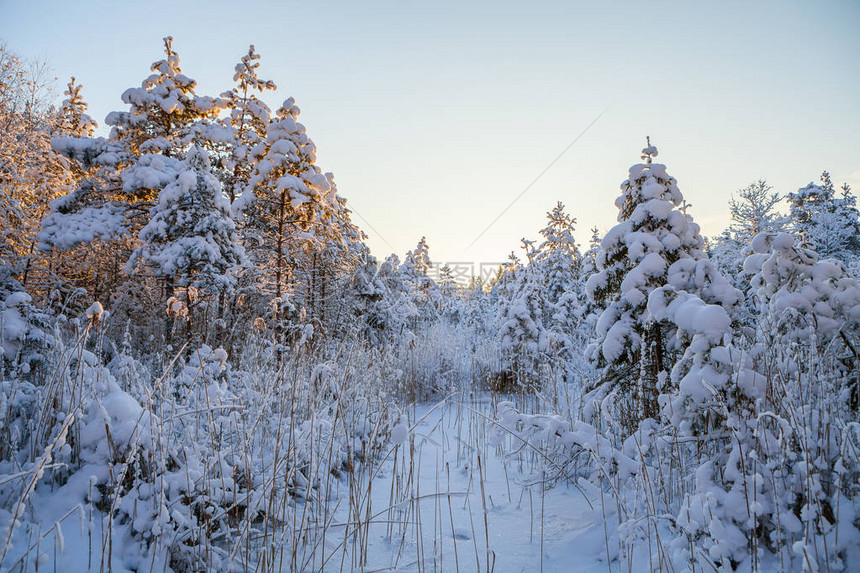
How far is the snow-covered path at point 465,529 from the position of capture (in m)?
2.46

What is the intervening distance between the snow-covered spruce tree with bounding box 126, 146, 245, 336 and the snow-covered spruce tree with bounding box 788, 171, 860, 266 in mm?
21012

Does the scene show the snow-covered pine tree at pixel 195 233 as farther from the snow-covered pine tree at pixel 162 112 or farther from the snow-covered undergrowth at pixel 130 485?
the snow-covered undergrowth at pixel 130 485

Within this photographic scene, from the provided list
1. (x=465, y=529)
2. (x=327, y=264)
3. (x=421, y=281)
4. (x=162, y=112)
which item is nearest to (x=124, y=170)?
(x=162, y=112)

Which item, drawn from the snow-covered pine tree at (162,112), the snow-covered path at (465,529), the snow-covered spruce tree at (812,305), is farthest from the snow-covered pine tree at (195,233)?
the snow-covered spruce tree at (812,305)

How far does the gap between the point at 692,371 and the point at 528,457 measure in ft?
9.01

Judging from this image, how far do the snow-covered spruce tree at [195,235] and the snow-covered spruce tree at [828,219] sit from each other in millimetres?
21012

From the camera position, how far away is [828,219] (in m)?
19.1

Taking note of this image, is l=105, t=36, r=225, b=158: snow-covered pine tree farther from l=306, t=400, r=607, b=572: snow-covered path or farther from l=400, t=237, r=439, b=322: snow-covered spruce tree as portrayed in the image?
l=400, t=237, r=439, b=322: snow-covered spruce tree

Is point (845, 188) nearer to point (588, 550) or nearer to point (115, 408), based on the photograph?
point (588, 550)

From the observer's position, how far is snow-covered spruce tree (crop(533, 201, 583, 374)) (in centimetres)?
965

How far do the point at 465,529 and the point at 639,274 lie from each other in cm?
261

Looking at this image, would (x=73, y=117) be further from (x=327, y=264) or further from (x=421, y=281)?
(x=421, y=281)

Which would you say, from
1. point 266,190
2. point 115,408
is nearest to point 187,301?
point 266,190

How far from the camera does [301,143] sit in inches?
363
